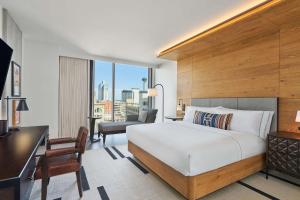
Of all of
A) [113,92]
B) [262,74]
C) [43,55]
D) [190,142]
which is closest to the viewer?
[190,142]

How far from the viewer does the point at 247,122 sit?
Answer: 2.83 meters

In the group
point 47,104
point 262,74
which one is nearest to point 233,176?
point 262,74

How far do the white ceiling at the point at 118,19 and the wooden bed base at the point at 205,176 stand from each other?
91.9 inches

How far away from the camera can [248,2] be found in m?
2.32

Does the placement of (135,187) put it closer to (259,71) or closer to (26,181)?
(26,181)

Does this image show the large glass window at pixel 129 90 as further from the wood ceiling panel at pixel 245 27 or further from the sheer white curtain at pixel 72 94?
the wood ceiling panel at pixel 245 27

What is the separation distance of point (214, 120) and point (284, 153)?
1124 mm

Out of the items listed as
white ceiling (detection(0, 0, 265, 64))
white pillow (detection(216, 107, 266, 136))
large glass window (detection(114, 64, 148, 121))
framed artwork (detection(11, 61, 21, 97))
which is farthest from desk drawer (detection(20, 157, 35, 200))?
large glass window (detection(114, 64, 148, 121))

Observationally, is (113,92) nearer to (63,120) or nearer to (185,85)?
(63,120)

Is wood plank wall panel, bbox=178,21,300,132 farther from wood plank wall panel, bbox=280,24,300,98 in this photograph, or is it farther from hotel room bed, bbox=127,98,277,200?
hotel room bed, bbox=127,98,277,200

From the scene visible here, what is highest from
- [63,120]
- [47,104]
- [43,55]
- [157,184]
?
[43,55]

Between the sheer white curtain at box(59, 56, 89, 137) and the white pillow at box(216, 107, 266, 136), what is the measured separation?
4.25m

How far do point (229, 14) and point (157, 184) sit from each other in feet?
9.59

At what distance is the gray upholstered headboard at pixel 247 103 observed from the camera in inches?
112
